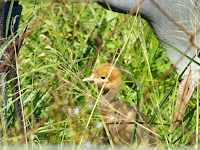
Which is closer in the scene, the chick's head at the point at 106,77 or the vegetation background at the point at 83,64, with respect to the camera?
the vegetation background at the point at 83,64

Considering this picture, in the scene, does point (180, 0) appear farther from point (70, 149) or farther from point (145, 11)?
point (70, 149)

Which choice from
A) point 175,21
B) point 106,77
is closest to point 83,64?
point 106,77

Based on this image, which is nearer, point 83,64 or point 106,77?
point 106,77

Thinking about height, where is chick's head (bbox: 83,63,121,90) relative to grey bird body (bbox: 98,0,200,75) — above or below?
below

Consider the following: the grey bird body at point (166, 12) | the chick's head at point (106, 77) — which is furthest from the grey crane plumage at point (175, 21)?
the chick's head at point (106, 77)

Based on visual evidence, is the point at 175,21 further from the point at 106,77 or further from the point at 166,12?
the point at 106,77

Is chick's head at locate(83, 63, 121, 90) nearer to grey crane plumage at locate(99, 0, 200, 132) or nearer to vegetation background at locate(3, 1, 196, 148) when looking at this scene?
vegetation background at locate(3, 1, 196, 148)

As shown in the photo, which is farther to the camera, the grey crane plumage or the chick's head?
the chick's head

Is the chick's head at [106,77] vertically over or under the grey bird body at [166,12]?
under

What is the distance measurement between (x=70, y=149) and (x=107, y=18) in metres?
1.78

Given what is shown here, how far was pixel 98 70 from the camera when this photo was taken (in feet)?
7.71

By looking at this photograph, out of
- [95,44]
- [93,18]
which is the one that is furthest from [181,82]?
[93,18]

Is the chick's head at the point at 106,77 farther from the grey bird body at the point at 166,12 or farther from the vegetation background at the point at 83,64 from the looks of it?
the grey bird body at the point at 166,12

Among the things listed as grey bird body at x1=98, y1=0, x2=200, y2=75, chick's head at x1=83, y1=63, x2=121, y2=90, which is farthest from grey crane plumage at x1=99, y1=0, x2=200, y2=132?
chick's head at x1=83, y1=63, x2=121, y2=90
